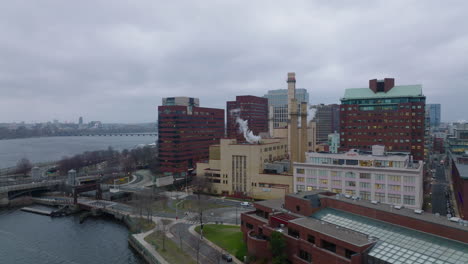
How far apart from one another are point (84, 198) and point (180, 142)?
35.9m

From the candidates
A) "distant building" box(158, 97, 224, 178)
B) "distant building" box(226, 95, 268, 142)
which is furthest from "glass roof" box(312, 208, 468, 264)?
"distant building" box(226, 95, 268, 142)

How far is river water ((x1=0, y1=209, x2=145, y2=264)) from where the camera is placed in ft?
158

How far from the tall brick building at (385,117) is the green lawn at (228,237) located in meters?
60.3

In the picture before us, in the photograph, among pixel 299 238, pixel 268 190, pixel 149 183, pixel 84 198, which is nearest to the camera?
pixel 299 238

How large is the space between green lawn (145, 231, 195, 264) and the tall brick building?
69905 millimetres

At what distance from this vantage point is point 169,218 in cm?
6162

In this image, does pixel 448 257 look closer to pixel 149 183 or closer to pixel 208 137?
pixel 149 183

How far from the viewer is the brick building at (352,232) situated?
29.5 meters

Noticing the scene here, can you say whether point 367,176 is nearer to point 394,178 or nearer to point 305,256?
point 394,178

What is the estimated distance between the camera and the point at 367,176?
208 feet

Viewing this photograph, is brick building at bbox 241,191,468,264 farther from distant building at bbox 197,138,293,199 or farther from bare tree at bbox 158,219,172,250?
distant building at bbox 197,138,293,199

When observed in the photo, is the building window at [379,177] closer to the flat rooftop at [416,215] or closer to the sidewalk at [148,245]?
the flat rooftop at [416,215]

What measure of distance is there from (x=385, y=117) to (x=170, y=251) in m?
76.8

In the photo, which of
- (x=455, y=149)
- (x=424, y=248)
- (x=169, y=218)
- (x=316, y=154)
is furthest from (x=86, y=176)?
(x=455, y=149)
